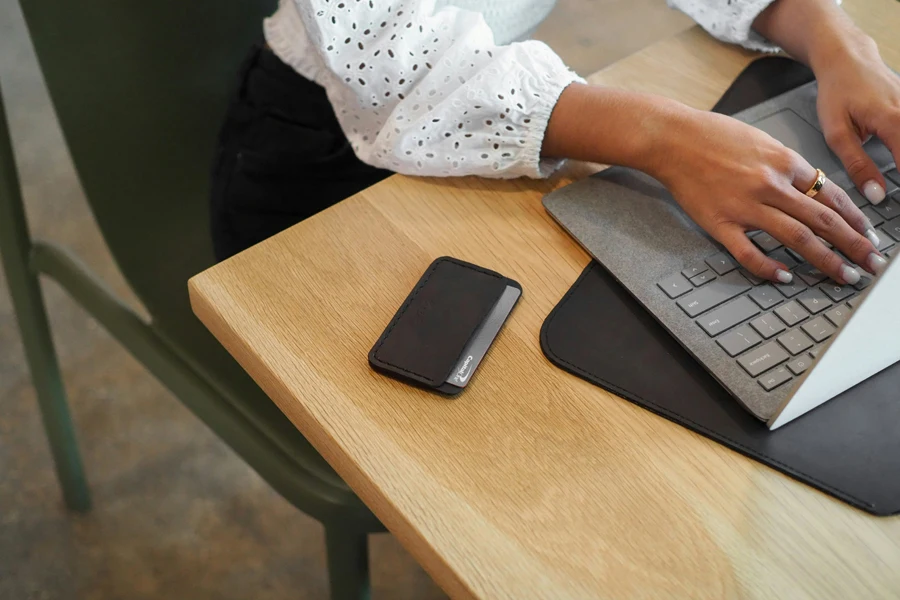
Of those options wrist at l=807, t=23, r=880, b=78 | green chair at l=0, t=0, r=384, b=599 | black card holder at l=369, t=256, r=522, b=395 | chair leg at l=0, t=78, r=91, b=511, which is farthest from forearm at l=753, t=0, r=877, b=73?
chair leg at l=0, t=78, r=91, b=511

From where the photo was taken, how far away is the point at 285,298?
523 mm

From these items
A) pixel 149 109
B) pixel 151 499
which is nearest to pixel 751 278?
pixel 149 109

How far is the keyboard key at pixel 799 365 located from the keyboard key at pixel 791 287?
53 mm

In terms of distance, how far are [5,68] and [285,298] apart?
1.68 metres

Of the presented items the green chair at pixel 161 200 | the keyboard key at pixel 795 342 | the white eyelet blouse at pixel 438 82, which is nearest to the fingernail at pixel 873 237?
the keyboard key at pixel 795 342

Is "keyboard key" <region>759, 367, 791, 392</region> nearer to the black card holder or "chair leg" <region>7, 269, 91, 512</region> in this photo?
the black card holder

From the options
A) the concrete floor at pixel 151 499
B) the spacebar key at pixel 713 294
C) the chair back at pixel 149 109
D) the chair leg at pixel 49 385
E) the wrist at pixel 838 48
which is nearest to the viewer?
the spacebar key at pixel 713 294

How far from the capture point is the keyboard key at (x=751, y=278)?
530 mm

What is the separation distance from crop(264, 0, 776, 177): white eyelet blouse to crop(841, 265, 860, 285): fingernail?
218 mm

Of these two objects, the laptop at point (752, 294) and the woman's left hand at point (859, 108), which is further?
the woman's left hand at point (859, 108)

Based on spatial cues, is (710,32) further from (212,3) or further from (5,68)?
(5,68)

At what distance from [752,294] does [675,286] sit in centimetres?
5

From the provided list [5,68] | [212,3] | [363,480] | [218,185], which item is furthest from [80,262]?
[5,68]

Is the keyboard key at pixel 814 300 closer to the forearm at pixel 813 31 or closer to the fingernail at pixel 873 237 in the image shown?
the fingernail at pixel 873 237
